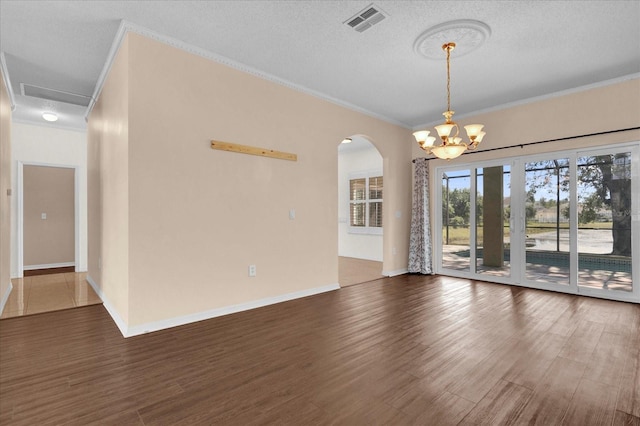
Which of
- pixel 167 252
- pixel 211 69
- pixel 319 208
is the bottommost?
pixel 167 252

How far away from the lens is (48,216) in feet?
22.2

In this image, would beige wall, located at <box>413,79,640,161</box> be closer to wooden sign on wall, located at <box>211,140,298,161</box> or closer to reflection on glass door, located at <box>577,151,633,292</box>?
reflection on glass door, located at <box>577,151,633,292</box>

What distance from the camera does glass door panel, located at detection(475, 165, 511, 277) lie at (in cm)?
530

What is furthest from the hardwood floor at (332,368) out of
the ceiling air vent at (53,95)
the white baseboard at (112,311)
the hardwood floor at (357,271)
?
the ceiling air vent at (53,95)

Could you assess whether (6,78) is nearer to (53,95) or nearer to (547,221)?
(53,95)

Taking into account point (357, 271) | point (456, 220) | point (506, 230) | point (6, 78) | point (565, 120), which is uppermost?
point (6, 78)

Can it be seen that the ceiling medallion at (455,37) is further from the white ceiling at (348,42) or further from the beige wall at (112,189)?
the beige wall at (112,189)

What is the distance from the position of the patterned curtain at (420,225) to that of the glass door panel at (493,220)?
883 mm

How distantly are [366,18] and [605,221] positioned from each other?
4266 mm

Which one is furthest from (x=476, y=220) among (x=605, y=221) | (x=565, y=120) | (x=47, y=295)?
(x=47, y=295)

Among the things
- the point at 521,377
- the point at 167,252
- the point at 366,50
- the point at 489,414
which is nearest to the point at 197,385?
the point at 167,252

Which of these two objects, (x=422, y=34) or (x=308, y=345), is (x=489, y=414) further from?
(x=422, y=34)

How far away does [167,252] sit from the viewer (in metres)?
3.23

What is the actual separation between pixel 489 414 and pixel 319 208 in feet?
10.8
